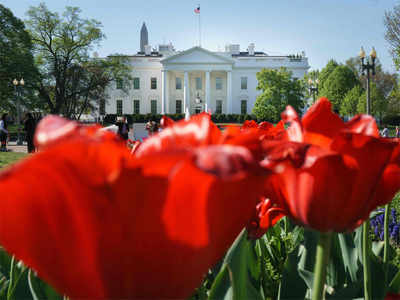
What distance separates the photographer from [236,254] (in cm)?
56

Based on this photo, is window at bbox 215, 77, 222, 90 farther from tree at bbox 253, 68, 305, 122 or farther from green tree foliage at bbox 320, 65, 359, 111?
green tree foliage at bbox 320, 65, 359, 111

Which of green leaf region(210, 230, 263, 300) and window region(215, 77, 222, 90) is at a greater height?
window region(215, 77, 222, 90)

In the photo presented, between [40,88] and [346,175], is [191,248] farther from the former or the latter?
[40,88]

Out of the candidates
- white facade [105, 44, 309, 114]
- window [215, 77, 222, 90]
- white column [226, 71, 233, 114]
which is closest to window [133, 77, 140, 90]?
white facade [105, 44, 309, 114]

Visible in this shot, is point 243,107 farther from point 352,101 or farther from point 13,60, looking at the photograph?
point 13,60

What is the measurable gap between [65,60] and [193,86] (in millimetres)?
19258

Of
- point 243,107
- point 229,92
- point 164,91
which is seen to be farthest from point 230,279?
point 243,107

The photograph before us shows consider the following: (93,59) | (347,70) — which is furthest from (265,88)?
(93,59)

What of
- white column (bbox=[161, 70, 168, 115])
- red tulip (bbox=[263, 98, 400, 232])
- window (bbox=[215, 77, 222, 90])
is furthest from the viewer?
window (bbox=[215, 77, 222, 90])

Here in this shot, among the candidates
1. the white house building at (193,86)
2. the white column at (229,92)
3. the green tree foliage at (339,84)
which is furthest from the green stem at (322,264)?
the white column at (229,92)

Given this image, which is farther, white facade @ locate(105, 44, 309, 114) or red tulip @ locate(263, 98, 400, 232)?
white facade @ locate(105, 44, 309, 114)

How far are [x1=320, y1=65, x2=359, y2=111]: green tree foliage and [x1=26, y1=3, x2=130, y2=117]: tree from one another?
22.0m

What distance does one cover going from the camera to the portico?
41000 millimetres

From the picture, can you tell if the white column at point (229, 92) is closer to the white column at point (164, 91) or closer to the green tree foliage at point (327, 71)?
the white column at point (164, 91)
